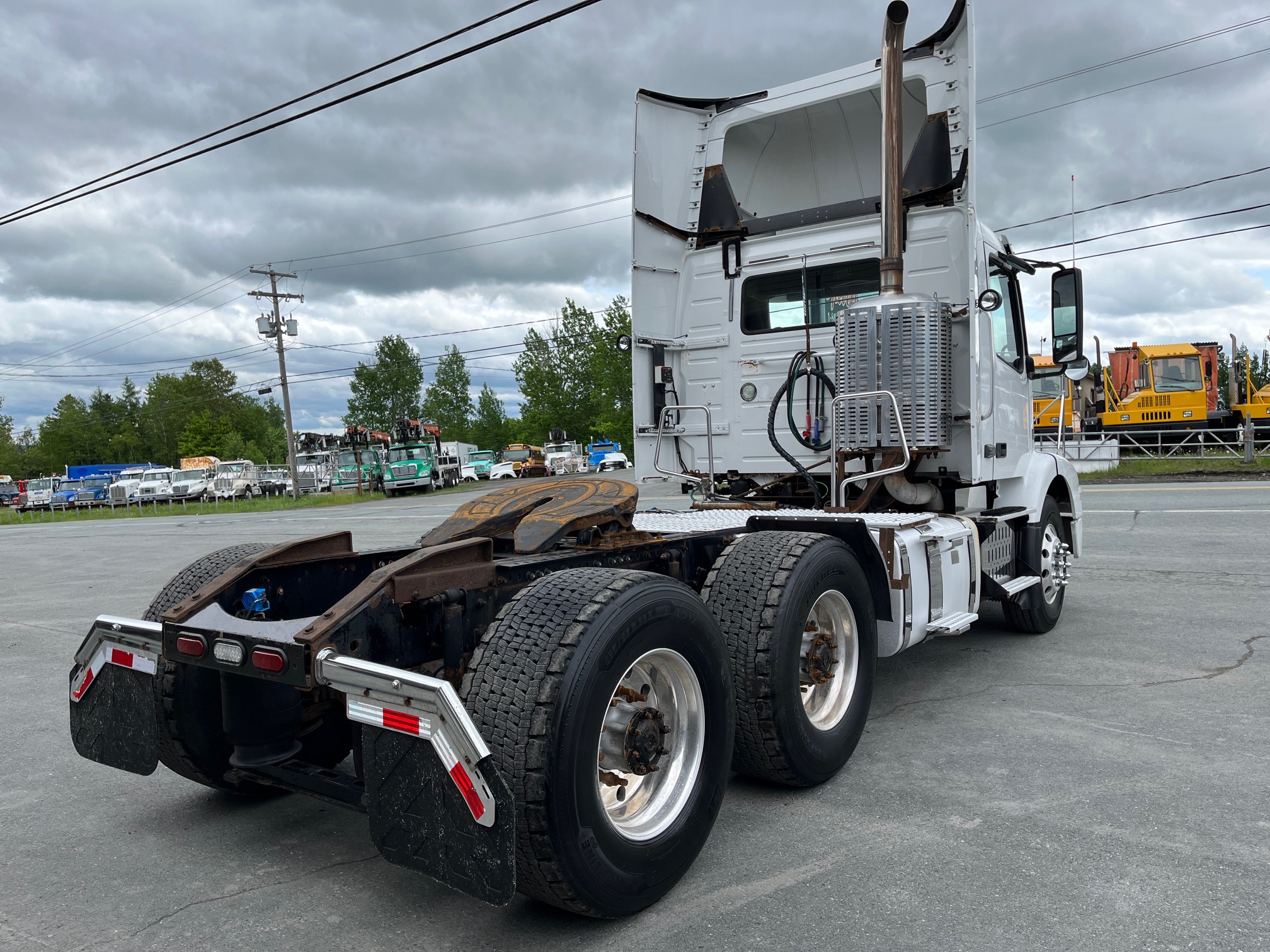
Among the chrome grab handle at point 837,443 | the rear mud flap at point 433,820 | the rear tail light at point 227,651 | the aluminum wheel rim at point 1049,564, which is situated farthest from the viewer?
the aluminum wheel rim at point 1049,564

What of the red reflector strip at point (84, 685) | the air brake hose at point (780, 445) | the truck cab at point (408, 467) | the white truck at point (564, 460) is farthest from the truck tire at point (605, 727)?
the white truck at point (564, 460)

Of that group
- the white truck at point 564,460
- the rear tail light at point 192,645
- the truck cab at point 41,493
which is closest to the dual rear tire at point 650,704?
the rear tail light at point 192,645

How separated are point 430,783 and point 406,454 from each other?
132ft

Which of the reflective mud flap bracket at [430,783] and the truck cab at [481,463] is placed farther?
the truck cab at [481,463]

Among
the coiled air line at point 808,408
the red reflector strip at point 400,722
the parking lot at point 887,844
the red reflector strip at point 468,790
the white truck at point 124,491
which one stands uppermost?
the coiled air line at point 808,408

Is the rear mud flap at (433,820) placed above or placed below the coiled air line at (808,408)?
below

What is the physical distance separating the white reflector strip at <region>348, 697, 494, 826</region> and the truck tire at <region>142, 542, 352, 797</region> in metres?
1.15

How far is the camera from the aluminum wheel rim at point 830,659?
3.58m

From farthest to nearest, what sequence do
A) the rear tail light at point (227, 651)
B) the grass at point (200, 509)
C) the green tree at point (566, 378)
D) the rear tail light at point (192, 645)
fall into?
the green tree at point (566, 378), the grass at point (200, 509), the rear tail light at point (192, 645), the rear tail light at point (227, 651)

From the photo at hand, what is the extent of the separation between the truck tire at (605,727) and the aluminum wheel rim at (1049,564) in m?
3.93

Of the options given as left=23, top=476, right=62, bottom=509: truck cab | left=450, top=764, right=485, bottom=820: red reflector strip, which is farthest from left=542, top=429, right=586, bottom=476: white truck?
left=450, top=764, right=485, bottom=820: red reflector strip

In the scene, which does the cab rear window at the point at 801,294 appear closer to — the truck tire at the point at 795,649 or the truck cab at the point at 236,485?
the truck tire at the point at 795,649

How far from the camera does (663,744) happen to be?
2.76 meters

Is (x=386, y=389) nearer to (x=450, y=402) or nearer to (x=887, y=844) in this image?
(x=450, y=402)
